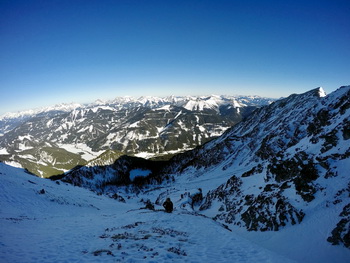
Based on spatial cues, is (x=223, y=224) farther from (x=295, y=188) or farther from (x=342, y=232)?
(x=342, y=232)

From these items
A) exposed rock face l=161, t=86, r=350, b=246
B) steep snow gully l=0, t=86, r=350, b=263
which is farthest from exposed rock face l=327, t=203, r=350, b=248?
steep snow gully l=0, t=86, r=350, b=263

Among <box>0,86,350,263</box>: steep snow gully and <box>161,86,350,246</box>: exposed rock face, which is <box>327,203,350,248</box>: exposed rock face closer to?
<box>161,86,350,246</box>: exposed rock face

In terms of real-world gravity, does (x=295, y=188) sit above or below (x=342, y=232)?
above

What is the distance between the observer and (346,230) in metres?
21.9

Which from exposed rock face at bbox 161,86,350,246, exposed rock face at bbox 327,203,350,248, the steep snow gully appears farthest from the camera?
exposed rock face at bbox 161,86,350,246

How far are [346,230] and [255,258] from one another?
46.5ft

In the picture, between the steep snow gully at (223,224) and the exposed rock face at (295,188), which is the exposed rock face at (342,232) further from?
the steep snow gully at (223,224)

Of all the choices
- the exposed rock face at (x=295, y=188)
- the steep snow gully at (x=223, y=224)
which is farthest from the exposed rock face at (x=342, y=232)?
the steep snow gully at (x=223, y=224)

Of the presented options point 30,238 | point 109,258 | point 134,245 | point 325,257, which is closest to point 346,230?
point 325,257

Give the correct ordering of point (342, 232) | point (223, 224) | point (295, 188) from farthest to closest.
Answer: point (295, 188)
point (223, 224)
point (342, 232)

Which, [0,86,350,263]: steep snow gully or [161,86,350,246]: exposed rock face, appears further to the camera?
[161,86,350,246]: exposed rock face

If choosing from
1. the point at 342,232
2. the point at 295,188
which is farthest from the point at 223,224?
the point at 342,232

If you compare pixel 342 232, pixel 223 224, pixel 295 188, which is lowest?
pixel 223 224

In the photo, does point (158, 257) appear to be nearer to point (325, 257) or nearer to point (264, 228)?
point (325, 257)
